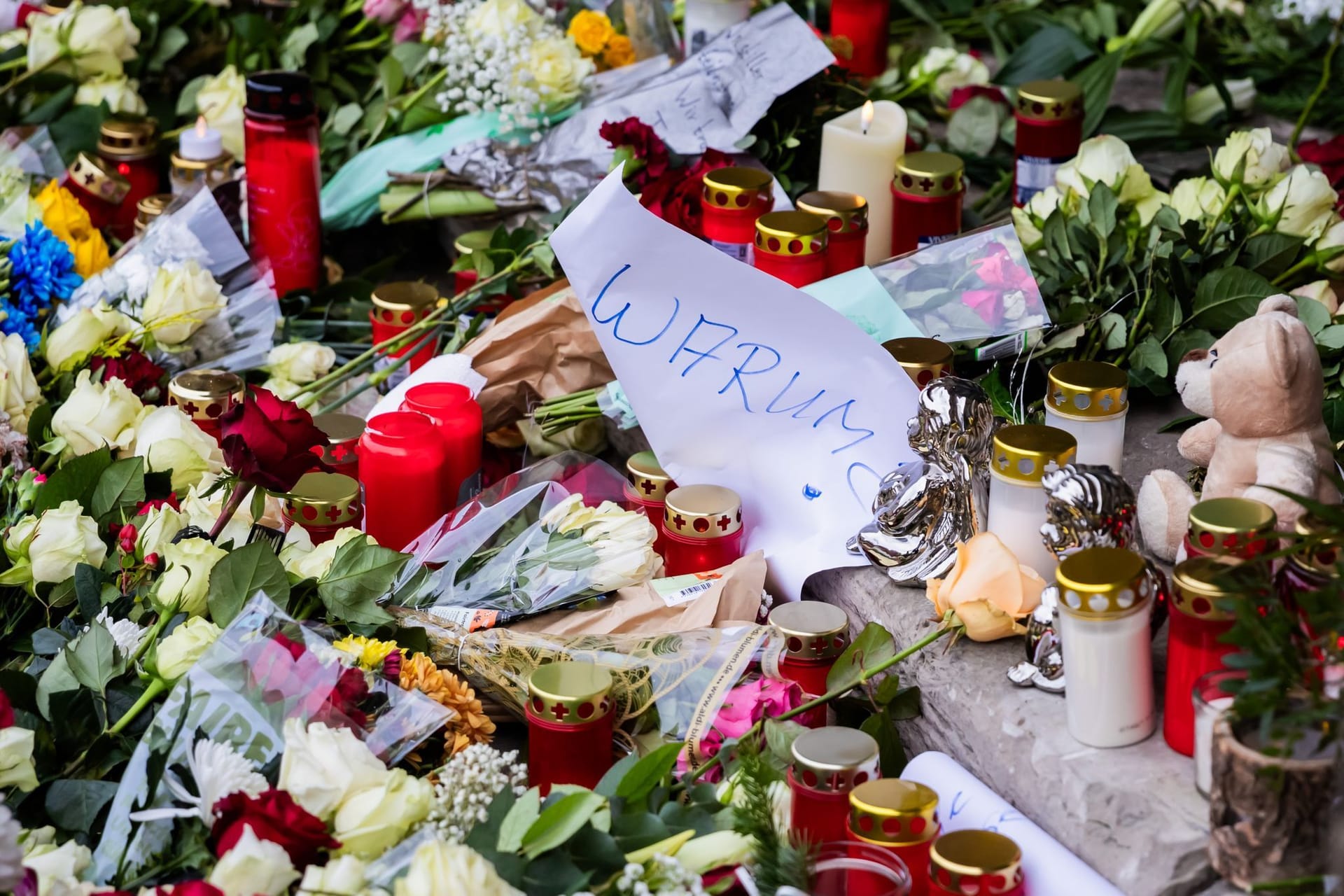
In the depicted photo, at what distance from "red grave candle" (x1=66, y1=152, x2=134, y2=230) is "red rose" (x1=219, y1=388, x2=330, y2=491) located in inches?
28.9

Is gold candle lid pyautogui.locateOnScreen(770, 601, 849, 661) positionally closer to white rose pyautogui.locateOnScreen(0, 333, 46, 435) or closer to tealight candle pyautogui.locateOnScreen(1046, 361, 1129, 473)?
tealight candle pyautogui.locateOnScreen(1046, 361, 1129, 473)

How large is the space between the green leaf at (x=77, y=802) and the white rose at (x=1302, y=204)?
0.98 meters

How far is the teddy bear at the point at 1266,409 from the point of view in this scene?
2.70 feet

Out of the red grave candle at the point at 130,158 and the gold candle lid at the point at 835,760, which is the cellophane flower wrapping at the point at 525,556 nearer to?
the gold candle lid at the point at 835,760

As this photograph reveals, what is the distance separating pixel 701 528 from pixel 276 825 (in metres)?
0.40

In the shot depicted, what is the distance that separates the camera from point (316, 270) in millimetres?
1567

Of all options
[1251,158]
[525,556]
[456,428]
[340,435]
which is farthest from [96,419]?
[1251,158]

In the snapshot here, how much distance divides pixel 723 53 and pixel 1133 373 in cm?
59

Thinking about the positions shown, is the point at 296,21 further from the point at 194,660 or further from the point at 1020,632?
the point at 1020,632

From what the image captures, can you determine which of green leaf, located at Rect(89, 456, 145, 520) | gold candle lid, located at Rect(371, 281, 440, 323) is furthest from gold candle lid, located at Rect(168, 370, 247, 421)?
gold candle lid, located at Rect(371, 281, 440, 323)

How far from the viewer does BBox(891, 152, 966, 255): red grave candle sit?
123 centimetres

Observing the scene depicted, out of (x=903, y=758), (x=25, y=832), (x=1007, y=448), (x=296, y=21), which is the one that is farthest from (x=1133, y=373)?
(x=296, y=21)

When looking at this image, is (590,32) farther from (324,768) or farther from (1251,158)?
(324,768)

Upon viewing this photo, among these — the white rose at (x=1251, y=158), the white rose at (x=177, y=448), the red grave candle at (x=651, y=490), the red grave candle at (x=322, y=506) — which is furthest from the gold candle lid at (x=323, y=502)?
the white rose at (x=1251, y=158)
